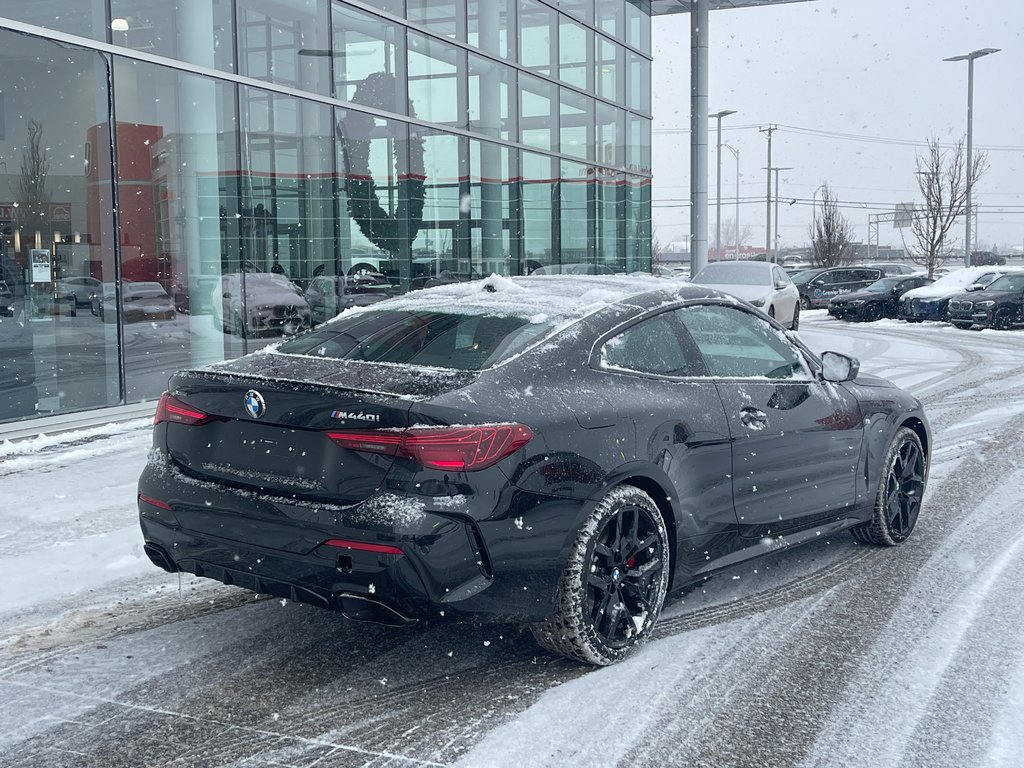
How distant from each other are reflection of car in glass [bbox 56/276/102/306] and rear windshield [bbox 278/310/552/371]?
7101mm

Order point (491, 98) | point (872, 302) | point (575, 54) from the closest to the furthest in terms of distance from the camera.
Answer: point (491, 98), point (575, 54), point (872, 302)

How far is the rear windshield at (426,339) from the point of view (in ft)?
13.8

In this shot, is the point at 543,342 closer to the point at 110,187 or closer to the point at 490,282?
the point at 490,282

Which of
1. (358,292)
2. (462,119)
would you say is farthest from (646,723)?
(462,119)

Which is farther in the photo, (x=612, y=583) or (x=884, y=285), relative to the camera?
(x=884, y=285)

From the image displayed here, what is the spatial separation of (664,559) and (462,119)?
15.3 metres

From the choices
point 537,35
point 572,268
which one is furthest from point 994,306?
point 537,35

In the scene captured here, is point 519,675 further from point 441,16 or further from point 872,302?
point 872,302

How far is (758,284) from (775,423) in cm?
1709

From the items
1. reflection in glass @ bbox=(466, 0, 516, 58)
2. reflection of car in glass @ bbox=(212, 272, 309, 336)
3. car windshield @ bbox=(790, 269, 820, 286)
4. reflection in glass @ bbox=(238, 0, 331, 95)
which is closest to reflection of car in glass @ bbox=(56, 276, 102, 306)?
reflection of car in glass @ bbox=(212, 272, 309, 336)

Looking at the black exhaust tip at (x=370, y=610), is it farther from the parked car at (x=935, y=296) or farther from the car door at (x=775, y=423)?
the parked car at (x=935, y=296)

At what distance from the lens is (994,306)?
25.3 m

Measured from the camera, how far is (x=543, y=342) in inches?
166

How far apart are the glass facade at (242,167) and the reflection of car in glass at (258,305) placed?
3cm
